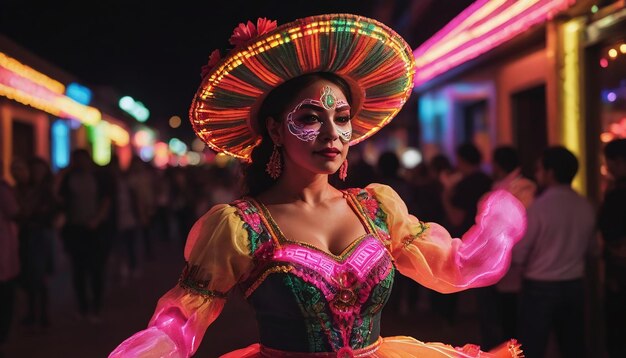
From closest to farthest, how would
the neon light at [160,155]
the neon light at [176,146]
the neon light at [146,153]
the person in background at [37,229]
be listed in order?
the person in background at [37,229] → the neon light at [146,153] → the neon light at [160,155] → the neon light at [176,146]

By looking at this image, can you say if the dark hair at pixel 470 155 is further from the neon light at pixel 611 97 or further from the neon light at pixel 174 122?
the neon light at pixel 174 122

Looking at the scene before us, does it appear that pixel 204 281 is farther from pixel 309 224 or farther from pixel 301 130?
pixel 301 130

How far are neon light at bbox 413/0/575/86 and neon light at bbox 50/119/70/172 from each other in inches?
394

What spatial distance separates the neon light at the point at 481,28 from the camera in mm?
5705

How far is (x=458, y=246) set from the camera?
2795 millimetres

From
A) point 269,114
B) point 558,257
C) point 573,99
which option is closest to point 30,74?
point 573,99

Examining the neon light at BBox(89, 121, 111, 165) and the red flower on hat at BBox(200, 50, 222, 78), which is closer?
the red flower on hat at BBox(200, 50, 222, 78)

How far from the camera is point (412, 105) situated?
59.2ft

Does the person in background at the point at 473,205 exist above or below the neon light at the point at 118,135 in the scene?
below

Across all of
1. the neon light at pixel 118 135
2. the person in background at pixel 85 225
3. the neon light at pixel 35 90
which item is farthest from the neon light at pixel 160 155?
the person in background at pixel 85 225

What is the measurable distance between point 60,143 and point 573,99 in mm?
14015

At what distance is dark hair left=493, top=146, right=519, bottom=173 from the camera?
19.5 ft

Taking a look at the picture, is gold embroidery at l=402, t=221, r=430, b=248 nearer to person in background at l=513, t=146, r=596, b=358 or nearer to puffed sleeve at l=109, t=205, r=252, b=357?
puffed sleeve at l=109, t=205, r=252, b=357

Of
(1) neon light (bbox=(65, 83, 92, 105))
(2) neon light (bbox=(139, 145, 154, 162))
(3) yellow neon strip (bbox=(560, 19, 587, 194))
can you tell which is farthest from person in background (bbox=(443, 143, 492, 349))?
(2) neon light (bbox=(139, 145, 154, 162))
